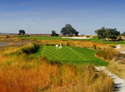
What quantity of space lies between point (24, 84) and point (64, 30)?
135385mm

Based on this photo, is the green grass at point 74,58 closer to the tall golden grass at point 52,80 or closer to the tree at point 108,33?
the tall golden grass at point 52,80

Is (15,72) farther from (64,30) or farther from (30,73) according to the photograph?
(64,30)

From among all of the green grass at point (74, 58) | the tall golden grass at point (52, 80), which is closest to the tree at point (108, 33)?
the green grass at point (74, 58)

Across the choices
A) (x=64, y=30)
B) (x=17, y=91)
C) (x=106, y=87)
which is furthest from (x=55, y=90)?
(x=64, y=30)

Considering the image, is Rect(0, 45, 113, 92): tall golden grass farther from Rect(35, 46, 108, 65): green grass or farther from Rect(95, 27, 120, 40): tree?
Rect(95, 27, 120, 40): tree

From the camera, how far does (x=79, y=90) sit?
5.23 meters

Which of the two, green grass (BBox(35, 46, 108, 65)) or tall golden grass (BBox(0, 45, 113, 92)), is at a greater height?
tall golden grass (BBox(0, 45, 113, 92))

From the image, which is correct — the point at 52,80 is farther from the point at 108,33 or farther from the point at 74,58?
the point at 108,33

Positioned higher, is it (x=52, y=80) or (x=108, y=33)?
(x=108, y=33)

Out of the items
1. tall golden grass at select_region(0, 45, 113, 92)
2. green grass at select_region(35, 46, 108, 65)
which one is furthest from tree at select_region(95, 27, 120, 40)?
tall golden grass at select_region(0, 45, 113, 92)

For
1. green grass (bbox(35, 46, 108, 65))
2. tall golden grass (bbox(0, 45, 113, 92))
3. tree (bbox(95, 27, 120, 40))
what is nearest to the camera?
tall golden grass (bbox(0, 45, 113, 92))

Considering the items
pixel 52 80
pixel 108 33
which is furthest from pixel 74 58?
pixel 108 33

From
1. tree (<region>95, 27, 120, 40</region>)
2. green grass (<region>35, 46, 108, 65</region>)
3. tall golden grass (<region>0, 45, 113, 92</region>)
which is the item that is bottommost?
green grass (<region>35, 46, 108, 65</region>)

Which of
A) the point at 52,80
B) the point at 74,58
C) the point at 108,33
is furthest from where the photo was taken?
the point at 108,33
